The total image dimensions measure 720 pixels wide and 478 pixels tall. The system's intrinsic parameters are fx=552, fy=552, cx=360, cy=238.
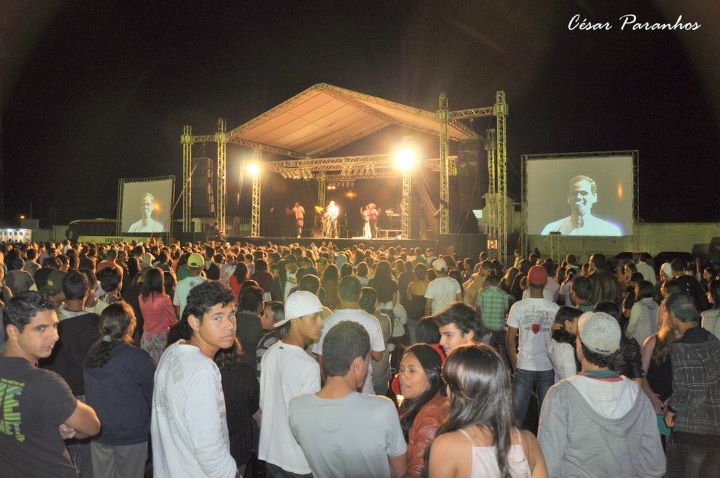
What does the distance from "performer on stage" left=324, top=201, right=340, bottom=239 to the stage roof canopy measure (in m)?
2.54

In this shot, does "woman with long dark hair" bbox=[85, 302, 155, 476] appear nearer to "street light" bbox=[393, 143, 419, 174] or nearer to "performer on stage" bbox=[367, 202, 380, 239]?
"street light" bbox=[393, 143, 419, 174]

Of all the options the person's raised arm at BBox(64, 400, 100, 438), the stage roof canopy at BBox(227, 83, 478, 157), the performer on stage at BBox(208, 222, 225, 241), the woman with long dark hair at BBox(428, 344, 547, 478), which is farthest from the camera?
A: the performer on stage at BBox(208, 222, 225, 241)

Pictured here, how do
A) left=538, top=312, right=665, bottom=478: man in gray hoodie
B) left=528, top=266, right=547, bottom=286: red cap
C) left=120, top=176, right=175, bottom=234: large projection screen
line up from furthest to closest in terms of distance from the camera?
left=120, top=176, right=175, bottom=234: large projection screen → left=528, top=266, right=547, bottom=286: red cap → left=538, top=312, right=665, bottom=478: man in gray hoodie

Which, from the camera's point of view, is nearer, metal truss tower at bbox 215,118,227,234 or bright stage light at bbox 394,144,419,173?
bright stage light at bbox 394,144,419,173

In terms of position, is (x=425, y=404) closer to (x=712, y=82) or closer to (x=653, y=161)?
(x=712, y=82)

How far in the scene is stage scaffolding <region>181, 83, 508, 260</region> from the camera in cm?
1622

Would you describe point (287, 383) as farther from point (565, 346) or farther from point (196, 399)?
point (565, 346)

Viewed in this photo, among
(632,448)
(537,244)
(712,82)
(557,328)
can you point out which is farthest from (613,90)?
(632,448)

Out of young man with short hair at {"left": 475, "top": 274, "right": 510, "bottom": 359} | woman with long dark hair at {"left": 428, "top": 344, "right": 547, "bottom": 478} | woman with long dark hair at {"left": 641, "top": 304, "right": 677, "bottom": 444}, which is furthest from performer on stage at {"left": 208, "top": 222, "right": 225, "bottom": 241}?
woman with long dark hair at {"left": 428, "top": 344, "right": 547, "bottom": 478}

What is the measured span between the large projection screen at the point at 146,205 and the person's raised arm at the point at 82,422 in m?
20.0

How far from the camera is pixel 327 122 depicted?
20000 millimetres

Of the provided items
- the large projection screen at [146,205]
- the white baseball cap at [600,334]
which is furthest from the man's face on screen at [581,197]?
the white baseball cap at [600,334]

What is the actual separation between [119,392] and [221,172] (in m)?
17.7

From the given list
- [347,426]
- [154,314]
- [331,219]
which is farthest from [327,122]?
[347,426]
